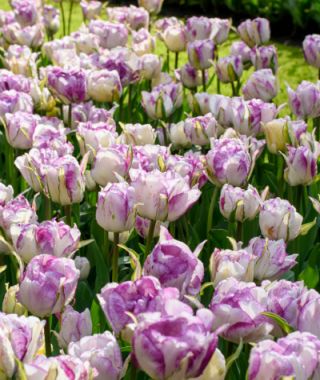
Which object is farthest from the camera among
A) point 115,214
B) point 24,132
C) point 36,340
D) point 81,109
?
point 81,109

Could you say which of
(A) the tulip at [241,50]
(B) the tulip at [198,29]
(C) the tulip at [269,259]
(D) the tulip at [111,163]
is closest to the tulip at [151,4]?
(B) the tulip at [198,29]

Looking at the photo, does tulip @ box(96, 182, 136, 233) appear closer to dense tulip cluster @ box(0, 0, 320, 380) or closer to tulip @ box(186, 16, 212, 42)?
dense tulip cluster @ box(0, 0, 320, 380)

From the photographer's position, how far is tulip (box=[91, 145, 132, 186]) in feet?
7.34

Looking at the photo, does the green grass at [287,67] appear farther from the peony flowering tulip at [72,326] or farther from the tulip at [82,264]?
the peony flowering tulip at [72,326]

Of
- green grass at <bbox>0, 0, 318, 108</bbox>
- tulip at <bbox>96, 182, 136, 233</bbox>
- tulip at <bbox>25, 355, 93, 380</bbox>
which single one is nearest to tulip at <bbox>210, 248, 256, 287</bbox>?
tulip at <bbox>96, 182, 136, 233</bbox>

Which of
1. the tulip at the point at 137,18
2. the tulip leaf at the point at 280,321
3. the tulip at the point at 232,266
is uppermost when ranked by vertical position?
the tulip leaf at the point at 280,321

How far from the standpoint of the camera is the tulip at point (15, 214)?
202cm

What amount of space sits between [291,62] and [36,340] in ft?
18.1

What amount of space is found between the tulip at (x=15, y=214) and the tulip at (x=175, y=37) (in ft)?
7.14

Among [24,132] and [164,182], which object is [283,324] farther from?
[24,132]

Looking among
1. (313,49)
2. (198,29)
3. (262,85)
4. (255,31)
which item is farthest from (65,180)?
(255,31)

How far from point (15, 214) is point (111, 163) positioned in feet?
1.06

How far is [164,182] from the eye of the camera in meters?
1.92

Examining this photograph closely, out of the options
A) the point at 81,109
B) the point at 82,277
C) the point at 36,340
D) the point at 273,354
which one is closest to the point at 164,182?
the point at 82,277
